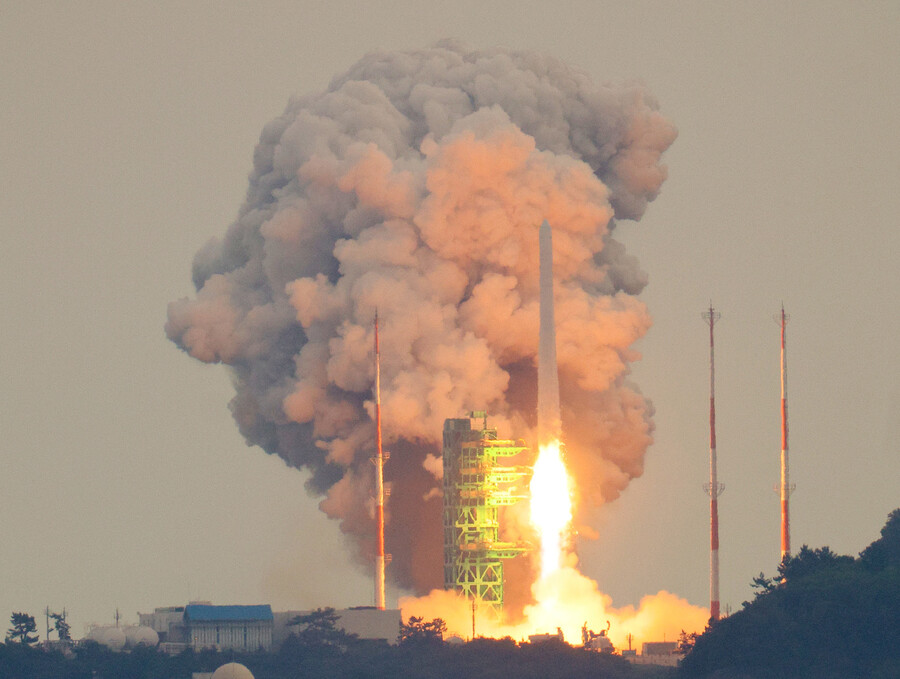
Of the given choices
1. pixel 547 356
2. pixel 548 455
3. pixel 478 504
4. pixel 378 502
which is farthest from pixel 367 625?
pixel 547 356

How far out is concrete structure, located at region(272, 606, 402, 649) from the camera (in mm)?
161500

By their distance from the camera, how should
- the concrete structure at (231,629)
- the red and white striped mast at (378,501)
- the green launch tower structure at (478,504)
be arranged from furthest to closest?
the green launch tower structure at (478,504), the concrete structure at (231,629), the red and white striped mast at (378,501)

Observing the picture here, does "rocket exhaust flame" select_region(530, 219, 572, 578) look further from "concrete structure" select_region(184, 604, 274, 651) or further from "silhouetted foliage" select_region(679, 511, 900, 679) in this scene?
"silhouetted foliage" select_region(679, 511, 900, 679)

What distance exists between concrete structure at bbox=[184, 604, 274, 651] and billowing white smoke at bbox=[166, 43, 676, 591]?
7.92 meters

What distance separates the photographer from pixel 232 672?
15050 cm

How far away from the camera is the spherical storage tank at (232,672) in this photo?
5925 inches

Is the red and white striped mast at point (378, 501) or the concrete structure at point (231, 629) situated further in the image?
the concrete structure at point (231, 629)

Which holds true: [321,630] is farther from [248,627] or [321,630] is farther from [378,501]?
[378,501]

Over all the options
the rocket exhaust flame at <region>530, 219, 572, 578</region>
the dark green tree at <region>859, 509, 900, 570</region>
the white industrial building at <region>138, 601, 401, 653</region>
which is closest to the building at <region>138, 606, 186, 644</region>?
the white industrial building at <region>138, 601, 401, 653</region>

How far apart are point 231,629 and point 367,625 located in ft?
20.9

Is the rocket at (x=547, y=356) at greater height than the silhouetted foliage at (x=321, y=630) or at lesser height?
greater

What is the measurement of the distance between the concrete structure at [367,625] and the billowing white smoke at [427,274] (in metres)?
7.06

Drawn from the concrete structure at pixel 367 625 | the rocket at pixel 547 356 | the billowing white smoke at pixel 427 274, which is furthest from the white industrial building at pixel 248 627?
the rocket at pixel 547 356

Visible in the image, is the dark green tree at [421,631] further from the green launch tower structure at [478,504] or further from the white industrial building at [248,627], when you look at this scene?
the green launch tower structure at [478,504]
